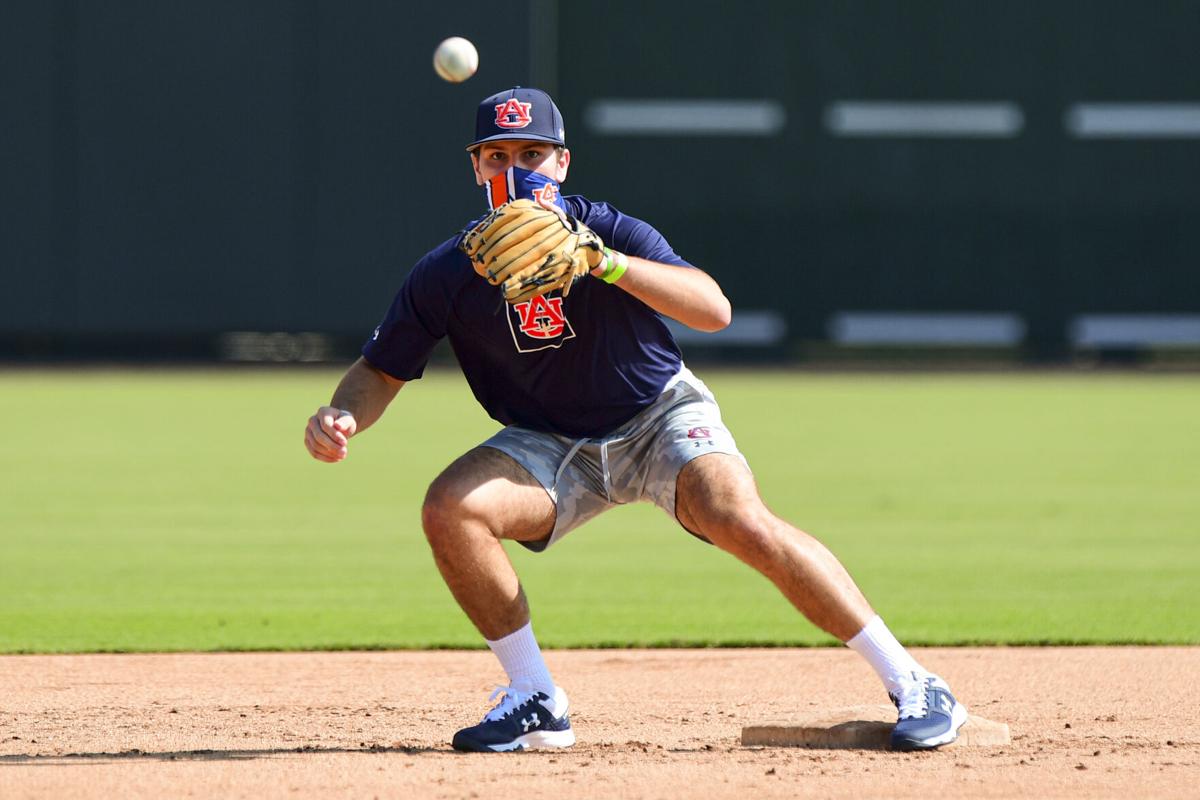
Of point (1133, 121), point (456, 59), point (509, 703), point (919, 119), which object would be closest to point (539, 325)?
point (509, 703)

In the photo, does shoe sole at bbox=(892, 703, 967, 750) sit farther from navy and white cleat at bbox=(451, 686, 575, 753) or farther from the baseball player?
navy and white cleat at bbox=(451, 686, 575, 753)

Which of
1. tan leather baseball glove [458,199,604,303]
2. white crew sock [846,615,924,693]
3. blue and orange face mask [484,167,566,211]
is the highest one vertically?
blue and orange face mask [484,167,566,211]

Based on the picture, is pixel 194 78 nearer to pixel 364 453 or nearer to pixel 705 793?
pixel 364 453

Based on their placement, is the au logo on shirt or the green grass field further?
the green grass field

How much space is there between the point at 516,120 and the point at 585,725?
5.66 feet

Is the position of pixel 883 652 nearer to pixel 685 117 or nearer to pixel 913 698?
pixel 913 698

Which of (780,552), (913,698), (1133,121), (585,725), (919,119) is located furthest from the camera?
(1133,121)

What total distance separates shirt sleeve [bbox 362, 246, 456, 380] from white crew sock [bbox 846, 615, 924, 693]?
1.38 meters

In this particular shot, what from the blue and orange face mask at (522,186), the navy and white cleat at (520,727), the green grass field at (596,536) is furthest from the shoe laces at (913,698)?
the green grass field at (596,536)

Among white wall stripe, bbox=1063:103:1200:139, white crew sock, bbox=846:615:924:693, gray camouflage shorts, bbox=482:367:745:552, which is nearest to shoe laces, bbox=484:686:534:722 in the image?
gray camouflage shorts, bbox=482:367:745:552

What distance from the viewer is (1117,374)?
25.9 meters

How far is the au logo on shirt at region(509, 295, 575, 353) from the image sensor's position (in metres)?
4.85

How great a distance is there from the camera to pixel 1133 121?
27203 millimetres

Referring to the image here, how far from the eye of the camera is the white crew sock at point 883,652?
4.65 meters
